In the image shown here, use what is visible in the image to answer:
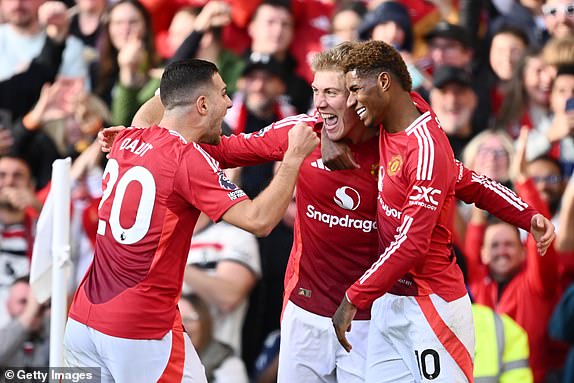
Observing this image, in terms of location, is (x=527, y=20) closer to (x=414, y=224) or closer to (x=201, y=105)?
(x=414, y=224)

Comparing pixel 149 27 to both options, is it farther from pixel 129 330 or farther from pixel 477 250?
pixel 129 330

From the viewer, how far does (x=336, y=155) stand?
19.7 feet

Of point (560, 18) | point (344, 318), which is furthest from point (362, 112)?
point (560, 18)

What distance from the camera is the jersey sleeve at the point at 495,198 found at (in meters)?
6.05

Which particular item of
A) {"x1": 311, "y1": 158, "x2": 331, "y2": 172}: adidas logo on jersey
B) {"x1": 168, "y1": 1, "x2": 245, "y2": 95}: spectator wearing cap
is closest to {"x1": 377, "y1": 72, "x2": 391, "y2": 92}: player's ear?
{"x1": 311, "y1": 158, "x2": 331, "y2": 172}: adidas logo on jersey

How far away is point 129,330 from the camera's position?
5.56 meters

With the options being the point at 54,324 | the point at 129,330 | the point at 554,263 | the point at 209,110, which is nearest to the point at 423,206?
the point at 209,110

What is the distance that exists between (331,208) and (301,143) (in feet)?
2.41

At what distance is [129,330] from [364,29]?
14.4ft

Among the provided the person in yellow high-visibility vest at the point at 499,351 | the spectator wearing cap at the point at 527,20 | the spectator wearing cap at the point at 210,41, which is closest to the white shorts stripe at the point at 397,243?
the person in yellow high-visibility vest at the point at 499,351

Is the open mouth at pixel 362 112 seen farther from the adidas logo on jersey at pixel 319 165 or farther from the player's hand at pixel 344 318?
the player's hand at pixel 344 318

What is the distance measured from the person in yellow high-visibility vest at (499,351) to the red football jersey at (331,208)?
1.82 m

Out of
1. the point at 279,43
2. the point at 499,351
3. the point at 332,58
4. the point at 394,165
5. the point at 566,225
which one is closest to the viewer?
the point at 394,165

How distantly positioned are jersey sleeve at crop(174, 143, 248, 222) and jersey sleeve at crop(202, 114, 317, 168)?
756mm
